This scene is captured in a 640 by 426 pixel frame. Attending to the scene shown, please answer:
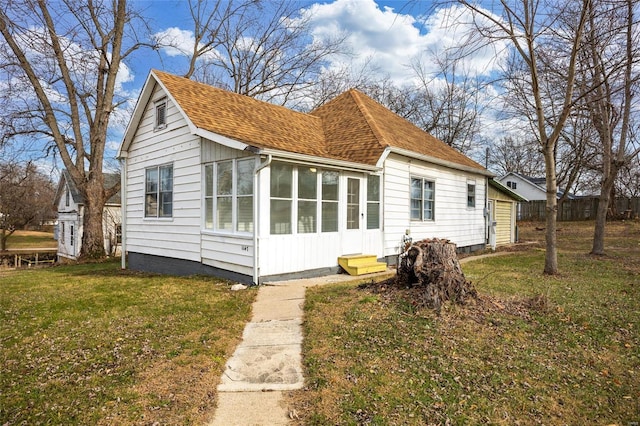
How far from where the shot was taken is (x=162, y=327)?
5.29 meters

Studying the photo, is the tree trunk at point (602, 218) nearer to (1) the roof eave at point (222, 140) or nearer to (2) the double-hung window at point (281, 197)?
(2) the double-hung window at point (281, 197)

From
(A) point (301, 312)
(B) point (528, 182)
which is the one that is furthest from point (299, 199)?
(B) point (528, 182)

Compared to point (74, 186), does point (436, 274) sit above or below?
below

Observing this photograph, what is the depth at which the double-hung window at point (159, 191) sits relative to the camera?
10594 millimetres

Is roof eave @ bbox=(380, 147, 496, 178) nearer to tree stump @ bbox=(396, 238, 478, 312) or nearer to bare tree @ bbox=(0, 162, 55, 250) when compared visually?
tree stump @ bbox=(396, 238, 478, 312)

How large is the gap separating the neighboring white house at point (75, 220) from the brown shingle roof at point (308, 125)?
16.1 meters

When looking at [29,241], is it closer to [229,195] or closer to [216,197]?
[216,197]

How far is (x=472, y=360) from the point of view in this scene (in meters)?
4.03

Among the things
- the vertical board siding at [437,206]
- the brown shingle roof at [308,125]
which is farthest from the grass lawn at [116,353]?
the vertical board siding at [437,206]

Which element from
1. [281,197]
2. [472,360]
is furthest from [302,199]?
[472,360]

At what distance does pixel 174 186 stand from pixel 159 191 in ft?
3.14

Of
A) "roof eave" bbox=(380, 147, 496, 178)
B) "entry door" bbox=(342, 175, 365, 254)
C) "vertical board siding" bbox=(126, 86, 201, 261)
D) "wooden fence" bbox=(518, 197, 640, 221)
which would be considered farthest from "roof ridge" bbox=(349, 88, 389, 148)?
"wooden fence" bbox=(518, 197, 640, 221)

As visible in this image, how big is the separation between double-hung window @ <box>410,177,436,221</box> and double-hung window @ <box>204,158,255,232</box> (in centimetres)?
580

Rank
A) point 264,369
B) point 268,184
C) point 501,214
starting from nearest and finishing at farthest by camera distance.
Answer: point 264,369 < point 268,184 < point 501,214
